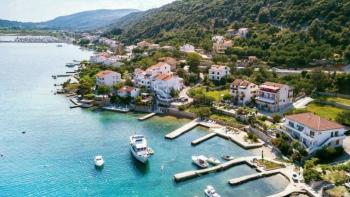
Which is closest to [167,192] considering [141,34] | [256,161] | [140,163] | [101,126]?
[140,163]

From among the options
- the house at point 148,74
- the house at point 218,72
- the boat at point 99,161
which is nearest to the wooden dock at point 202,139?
the boat at point 99,161

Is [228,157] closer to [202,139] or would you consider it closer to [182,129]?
[202,139]

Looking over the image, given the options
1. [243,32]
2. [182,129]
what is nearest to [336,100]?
[182,129]

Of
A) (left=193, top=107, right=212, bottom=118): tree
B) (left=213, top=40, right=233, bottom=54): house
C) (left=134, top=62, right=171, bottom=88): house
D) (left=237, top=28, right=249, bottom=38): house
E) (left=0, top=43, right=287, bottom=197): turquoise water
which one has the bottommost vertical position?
(left=0, top=43, right=287, bottom=197): turquoise water

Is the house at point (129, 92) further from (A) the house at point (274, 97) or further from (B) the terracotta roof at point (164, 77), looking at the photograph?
(A) the house at point (274, 97)

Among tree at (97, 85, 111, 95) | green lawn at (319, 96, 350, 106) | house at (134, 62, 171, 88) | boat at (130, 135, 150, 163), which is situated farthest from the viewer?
house at (134, 62, 171, 88)

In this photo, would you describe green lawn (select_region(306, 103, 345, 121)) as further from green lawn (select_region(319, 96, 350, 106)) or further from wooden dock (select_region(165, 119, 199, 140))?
wooden dock (select_region(165, 119, 199, 140))

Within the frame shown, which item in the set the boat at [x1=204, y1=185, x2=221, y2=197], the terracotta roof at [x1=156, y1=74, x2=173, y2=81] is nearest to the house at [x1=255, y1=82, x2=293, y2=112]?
the terracotta roof at [x1=156, y1=74, x2=173, y2=81]
